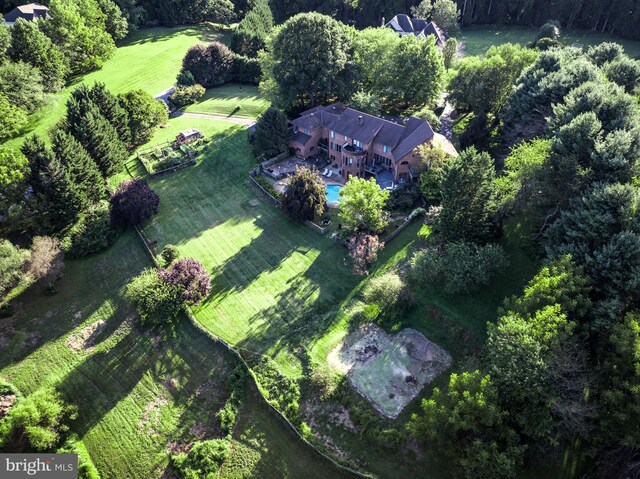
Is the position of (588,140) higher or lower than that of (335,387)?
higher

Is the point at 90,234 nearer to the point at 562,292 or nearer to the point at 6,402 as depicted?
the point at 6,402

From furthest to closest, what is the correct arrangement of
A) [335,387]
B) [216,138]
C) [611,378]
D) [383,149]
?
[216,138]
[383,149]
[335,387]
[611,378]

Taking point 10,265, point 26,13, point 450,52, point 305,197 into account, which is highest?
point 26,13

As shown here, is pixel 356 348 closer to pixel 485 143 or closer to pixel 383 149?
pixel 383 149

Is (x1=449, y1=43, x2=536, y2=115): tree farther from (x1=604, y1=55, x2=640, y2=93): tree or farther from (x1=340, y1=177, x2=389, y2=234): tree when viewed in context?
(x1=340, y1=177, x2=389, y2=234): tree

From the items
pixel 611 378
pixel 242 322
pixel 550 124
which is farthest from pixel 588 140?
pixel 242 322

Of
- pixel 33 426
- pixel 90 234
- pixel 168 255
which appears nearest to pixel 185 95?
pixel 90 234

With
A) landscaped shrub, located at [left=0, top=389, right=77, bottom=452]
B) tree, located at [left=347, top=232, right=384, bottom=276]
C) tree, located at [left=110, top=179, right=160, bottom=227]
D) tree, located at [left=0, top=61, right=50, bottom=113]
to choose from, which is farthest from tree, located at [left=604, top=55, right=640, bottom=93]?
tree, located at [left=0, top=61, right=50, bottom=113]
